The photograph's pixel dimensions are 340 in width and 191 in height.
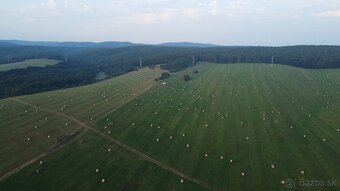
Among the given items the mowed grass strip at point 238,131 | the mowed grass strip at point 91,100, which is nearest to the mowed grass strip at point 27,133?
the mowed grass strip at point 91,100

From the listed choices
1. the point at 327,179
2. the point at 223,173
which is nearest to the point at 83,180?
the point at 223,173

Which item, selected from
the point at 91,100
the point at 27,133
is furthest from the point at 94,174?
the point at 91,100

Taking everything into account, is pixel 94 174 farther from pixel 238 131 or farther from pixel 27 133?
pixel 238 131

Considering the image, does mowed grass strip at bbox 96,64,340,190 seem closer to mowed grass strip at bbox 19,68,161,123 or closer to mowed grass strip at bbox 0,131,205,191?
mowed grass strip at bbox 0,131,205,191

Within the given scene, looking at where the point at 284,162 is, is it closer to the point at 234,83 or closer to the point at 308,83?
the point at 234,83

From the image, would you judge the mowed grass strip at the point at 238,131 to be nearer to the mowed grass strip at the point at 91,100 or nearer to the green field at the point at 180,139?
the green field at the point at 180,139
